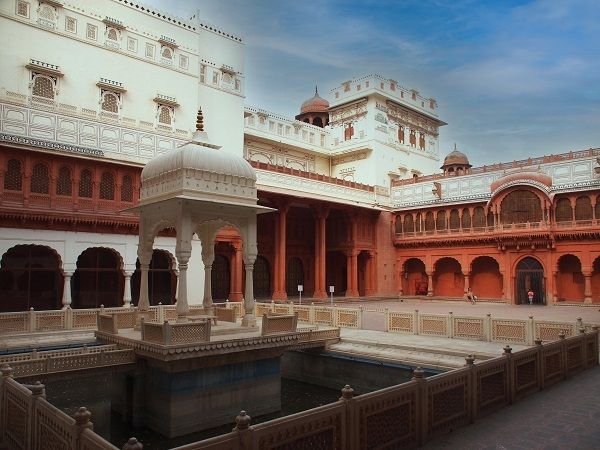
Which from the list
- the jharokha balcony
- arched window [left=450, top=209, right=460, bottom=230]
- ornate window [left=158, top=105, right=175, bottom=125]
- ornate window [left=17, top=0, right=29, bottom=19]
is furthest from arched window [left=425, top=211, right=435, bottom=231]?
ornate window [left=17, top=0, right=29, bottom=19]

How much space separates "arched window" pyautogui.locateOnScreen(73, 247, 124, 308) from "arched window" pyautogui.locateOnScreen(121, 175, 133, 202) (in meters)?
2.33

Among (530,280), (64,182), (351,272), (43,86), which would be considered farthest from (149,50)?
(530,280)

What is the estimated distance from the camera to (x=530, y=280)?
3122cm

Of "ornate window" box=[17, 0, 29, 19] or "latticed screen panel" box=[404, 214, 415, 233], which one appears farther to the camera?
"latticed screen panel" box=[404, 214, 415, 233]

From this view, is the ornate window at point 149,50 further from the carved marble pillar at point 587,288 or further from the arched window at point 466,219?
the carved marble pillar at point 587,288

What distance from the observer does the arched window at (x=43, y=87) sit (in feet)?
68.9

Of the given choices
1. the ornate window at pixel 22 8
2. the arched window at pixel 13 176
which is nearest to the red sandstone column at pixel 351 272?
the arched window at pixel 13 176

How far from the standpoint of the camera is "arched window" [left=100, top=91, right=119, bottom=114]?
23047 mm

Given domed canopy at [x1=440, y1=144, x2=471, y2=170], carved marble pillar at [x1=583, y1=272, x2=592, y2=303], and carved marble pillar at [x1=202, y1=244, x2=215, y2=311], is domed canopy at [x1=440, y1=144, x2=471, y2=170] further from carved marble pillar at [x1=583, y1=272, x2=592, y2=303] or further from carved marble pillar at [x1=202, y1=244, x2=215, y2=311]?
carved marble pillar at [x1=202, y1=244, x2=215, y2=311]

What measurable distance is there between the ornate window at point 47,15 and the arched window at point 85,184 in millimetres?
6565

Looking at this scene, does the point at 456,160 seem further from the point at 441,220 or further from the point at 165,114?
the point at 165,114

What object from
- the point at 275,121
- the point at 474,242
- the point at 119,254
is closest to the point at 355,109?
the point at 275,121

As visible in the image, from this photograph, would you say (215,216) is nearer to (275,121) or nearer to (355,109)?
(275,121)

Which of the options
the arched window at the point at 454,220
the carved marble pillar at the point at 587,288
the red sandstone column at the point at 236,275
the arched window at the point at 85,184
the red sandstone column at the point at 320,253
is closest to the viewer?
the arched window at the point at 85,184
